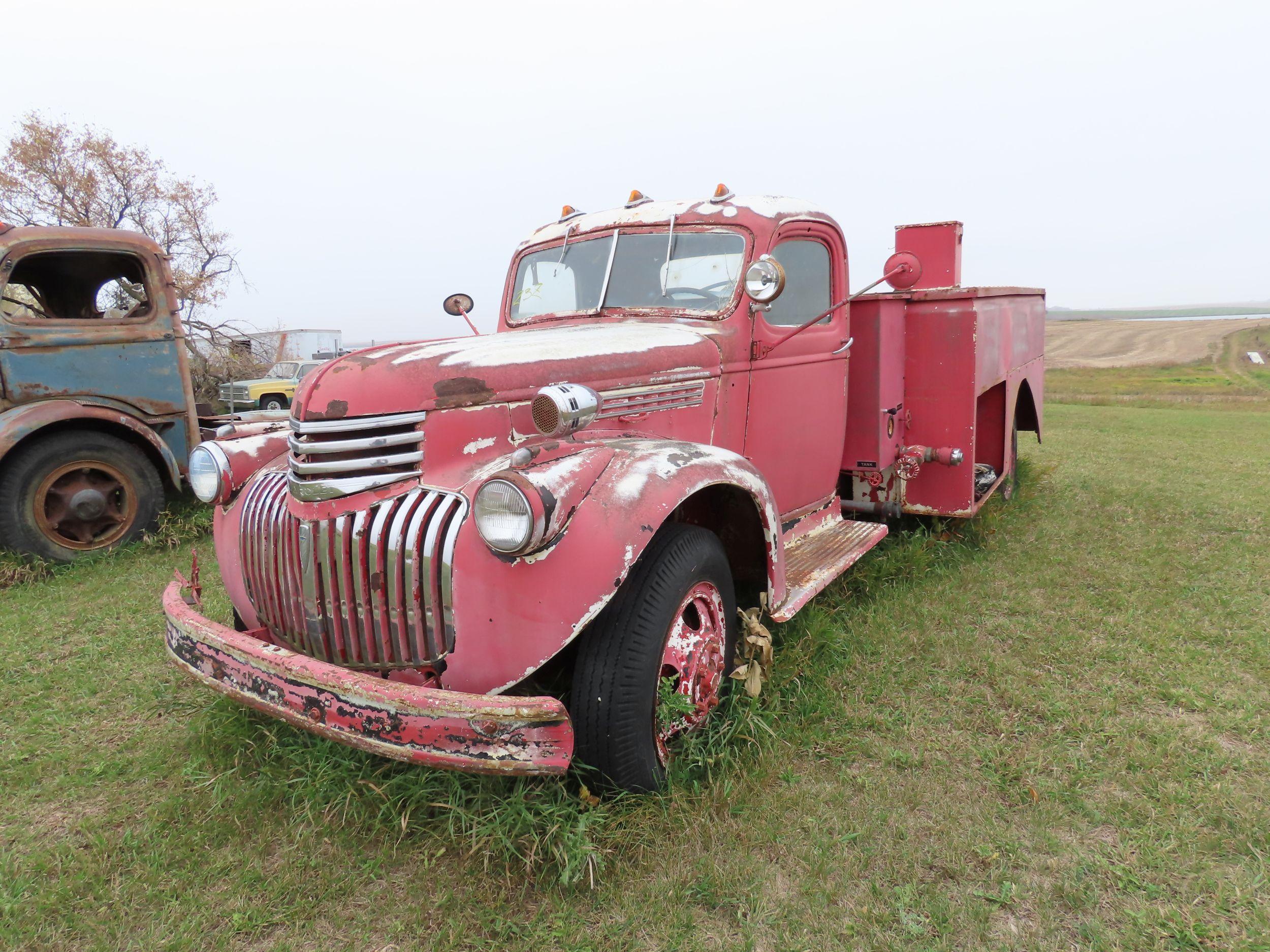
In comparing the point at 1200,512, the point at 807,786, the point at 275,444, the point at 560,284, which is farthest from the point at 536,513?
the point at 1200,512

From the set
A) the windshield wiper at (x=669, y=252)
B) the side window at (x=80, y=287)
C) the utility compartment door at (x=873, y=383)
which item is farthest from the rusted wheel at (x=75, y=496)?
the utility compartment door at (x=873, y=383)

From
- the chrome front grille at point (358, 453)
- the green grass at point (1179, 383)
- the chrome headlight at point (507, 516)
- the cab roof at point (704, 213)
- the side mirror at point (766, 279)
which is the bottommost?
the green grass at point (1179, 383)

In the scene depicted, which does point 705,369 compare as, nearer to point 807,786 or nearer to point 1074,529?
point 807,786

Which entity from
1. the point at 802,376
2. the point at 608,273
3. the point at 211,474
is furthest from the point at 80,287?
the point at 802,376

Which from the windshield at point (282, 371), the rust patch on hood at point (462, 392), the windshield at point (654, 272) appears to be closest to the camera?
the rust patch on hood at point (462, 392)

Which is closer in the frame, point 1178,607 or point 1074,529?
point 1178,607

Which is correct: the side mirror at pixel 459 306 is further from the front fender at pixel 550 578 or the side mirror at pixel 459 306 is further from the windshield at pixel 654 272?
the front fender at pixel 550 578

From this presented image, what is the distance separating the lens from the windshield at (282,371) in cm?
1284

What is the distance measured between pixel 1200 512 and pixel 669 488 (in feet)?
18.1

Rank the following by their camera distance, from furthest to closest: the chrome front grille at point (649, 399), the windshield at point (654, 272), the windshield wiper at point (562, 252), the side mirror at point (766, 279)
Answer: the windshield wiper at point (562, 252) < the windshield at point (654, 272) < the side mirror at point (766, 279) < the chrome front grille at point (649, 399)

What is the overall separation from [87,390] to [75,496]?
28.8 inches

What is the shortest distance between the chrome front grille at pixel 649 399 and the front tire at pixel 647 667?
19.9 inches

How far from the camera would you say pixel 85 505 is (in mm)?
5387

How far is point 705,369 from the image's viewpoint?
313 centimetres
